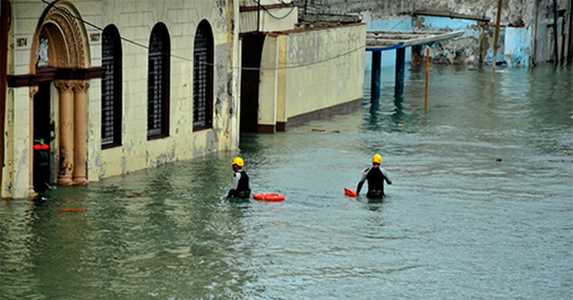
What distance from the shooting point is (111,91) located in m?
25.7

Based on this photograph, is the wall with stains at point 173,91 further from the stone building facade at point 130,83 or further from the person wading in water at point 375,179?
the person wading in water at point 375,179

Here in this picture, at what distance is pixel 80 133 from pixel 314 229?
6130 millimetres

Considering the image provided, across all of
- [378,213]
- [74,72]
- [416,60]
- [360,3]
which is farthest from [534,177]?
[416,60]

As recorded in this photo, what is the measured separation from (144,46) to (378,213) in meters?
7.25

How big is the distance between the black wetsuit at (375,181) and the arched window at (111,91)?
5.68 m

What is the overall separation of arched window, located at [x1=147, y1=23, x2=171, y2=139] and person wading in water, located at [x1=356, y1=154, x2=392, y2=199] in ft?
19.8

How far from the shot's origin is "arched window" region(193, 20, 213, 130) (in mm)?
29391

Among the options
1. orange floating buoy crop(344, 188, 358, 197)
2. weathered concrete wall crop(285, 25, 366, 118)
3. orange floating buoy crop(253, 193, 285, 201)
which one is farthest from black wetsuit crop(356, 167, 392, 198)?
weathered concrete wall crop(285, 25, 366, 118)

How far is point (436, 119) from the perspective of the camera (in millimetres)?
39281

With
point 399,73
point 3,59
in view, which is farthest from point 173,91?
point 399,73

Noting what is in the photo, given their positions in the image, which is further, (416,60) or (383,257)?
(416,60)

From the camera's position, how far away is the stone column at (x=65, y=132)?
2388 centimetres

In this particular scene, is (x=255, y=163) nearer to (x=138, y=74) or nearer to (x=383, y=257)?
(x=138, y=74)

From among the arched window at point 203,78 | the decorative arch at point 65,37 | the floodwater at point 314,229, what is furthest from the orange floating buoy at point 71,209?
the arched window at point 203,78
